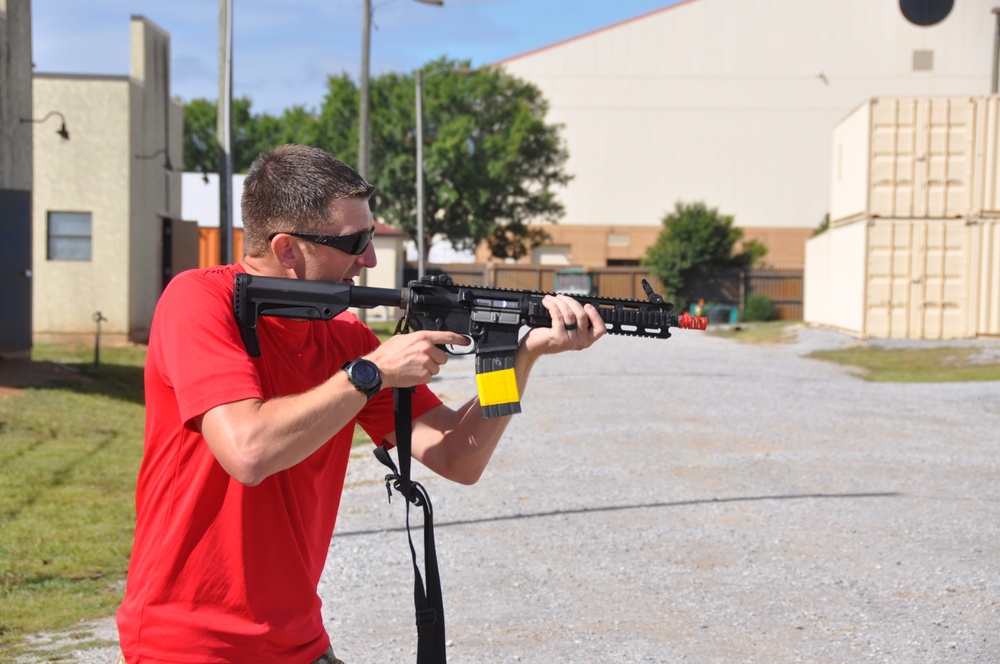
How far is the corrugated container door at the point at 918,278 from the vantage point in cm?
2667

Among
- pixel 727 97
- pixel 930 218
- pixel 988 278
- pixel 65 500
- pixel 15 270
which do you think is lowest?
pixel 65 500

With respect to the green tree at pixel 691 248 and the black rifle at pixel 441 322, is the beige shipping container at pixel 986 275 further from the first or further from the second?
the black rifle at pixel 441 322

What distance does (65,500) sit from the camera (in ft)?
30.4

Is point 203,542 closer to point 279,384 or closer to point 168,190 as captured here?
point 279,384

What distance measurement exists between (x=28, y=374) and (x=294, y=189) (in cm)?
1392

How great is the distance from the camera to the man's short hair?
9.36 ft

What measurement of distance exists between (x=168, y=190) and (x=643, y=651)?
71.2 feet

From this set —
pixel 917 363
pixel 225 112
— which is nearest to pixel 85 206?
pixel 225 112

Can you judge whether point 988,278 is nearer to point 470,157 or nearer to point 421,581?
point 421,581

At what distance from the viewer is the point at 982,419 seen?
14.2 m

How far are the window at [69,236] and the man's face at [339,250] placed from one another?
20857mm

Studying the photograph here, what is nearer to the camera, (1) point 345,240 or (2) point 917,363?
(1) point 345,240

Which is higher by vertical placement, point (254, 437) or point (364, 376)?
point (364, 376)

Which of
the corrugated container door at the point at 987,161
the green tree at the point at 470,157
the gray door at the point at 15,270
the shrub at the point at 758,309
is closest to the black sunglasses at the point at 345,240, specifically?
the gray door at the point at 15,270
